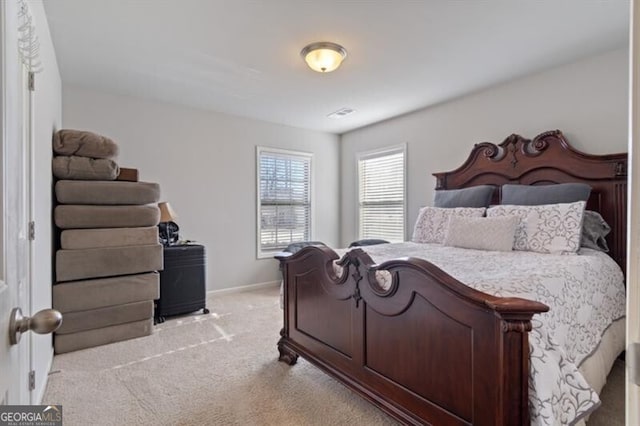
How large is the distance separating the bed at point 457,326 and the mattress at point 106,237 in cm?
144

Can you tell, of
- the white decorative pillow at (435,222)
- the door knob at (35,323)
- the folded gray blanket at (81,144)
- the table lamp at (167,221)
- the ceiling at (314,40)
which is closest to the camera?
the door knob at (35,323)

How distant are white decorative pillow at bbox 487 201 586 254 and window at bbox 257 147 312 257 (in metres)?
3.22

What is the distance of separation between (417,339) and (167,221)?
10.1 ft

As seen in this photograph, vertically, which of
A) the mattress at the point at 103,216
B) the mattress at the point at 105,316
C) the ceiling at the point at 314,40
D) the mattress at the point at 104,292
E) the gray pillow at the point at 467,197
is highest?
the ceiling at the point at 314,40

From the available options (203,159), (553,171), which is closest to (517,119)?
(553,171)

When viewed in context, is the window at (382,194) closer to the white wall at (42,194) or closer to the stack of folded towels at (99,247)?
the stack of folded towels at (99,247)

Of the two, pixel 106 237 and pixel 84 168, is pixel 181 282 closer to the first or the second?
pixel 106 237

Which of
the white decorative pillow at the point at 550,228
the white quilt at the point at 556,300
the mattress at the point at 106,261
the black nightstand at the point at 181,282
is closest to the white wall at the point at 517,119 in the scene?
the white decorative pillow at the point at 550,228

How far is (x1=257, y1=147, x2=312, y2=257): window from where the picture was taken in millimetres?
4926

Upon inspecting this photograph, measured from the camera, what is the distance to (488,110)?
12.1 ft

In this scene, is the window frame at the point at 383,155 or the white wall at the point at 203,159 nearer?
the white wall at the point at 203,159

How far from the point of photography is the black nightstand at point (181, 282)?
3500 millimetres

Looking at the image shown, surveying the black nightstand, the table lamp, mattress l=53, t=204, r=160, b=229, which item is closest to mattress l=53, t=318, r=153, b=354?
the black nightstand

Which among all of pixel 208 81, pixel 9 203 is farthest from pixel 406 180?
pixel 9 203
